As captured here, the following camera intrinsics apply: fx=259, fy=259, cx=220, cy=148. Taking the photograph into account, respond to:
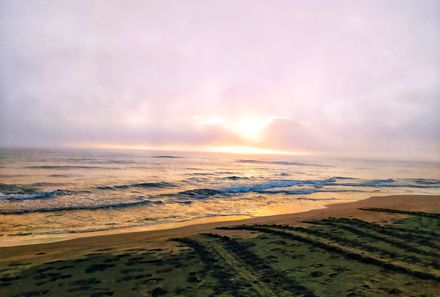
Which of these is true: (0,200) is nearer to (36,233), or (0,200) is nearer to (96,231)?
(36,233)

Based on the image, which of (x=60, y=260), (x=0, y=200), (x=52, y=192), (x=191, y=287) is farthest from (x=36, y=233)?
(x=52, y=192)

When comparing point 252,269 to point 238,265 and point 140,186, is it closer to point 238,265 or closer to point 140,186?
point 238,265

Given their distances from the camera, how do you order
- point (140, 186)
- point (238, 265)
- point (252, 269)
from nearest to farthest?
point (252, 269) < point (238, 265) < point (140, 186)

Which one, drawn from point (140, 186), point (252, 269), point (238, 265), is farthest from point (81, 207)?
point (252, 269)

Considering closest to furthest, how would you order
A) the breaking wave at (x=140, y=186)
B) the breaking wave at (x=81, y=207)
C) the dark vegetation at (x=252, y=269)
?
the dark vegetation at (x=252, y=269)
the breaking wave at (x=81, y=207)
the breaking wave at (x=140, y=186)

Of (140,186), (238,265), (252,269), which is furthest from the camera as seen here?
(140,186)

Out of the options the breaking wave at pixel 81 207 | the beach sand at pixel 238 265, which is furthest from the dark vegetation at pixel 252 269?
the breaking wave at pixel 81 207

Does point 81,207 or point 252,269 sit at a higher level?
point 252,269

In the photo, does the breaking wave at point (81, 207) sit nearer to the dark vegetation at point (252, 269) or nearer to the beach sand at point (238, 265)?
the beach sand at point (238, 265)
